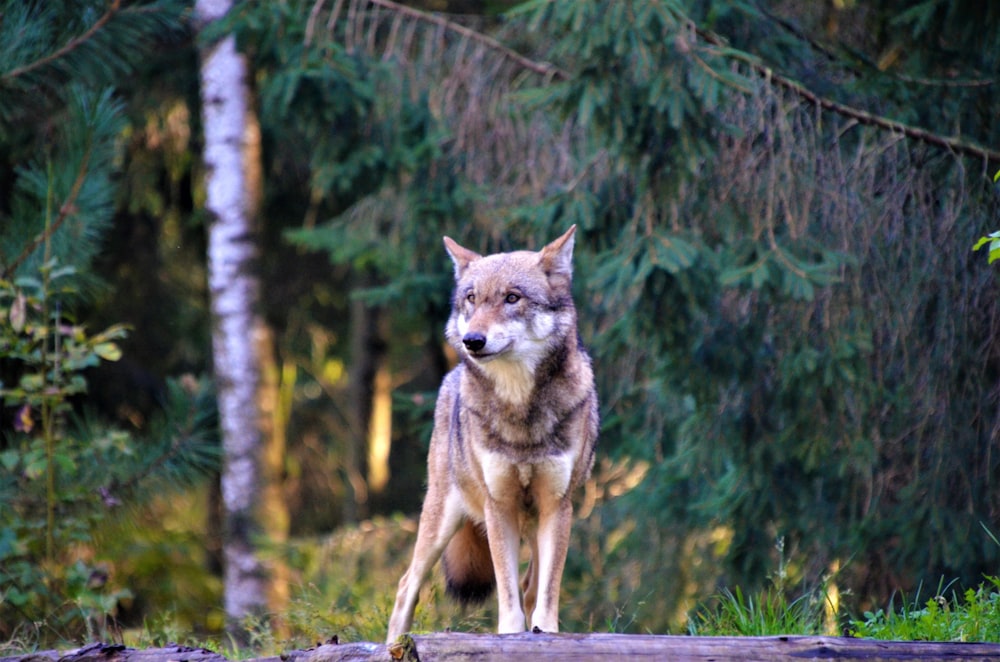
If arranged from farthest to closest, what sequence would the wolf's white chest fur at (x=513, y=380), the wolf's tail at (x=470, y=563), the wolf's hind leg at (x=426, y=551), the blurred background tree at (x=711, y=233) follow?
the blurred background tree at (x=711, y=233), the wolf's tail at (x=470, y=563), the wolf's hind leg at (x=426, y=551), the wolf's white chest fur at (x=513, y=380)

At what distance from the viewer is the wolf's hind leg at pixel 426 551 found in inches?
221

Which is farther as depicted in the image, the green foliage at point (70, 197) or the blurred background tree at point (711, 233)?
the green foliage at point (70, 197)

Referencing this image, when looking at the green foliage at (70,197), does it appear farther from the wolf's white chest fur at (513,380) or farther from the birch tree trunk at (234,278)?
the wolf's white chest fur at (513,380)

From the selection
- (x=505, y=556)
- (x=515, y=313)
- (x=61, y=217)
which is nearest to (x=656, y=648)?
(x=505, y=556)

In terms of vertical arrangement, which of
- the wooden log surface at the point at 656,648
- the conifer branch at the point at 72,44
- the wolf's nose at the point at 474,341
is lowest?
the wooden log surface at the point at 656,648

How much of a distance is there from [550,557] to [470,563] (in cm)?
96

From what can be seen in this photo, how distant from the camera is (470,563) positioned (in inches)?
233

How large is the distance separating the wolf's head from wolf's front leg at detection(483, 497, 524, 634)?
1.92 ft

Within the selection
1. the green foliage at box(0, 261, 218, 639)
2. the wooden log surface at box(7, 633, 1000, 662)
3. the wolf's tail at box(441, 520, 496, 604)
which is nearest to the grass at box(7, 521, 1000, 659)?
the wolf's tail at box(441, 520, 496, 604)

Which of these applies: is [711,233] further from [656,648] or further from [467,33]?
[656,648]

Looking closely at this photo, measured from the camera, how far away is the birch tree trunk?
955 cm

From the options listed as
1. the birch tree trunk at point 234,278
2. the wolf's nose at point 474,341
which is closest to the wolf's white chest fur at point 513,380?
the wolf's nose at point 474,341

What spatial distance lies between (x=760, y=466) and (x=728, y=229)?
76.9 inches

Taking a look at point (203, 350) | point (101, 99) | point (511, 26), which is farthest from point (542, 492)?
point (203, 350)
